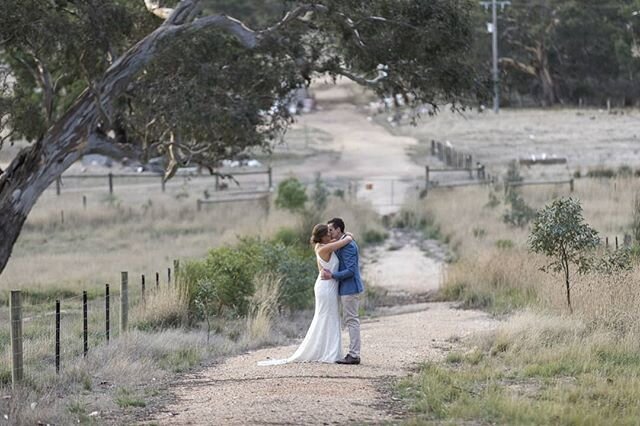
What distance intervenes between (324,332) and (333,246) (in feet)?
3.21

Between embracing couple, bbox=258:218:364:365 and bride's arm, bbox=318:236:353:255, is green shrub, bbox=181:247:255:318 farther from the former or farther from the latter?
bride's arm, bbox=318:236:353:255

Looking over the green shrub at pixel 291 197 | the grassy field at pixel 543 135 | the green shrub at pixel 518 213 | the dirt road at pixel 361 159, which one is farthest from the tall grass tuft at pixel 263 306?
the grassy field at pixel 543 135

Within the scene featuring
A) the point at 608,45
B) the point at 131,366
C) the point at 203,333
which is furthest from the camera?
the point at 608,45

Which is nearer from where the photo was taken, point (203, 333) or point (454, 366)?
point (454, 366)

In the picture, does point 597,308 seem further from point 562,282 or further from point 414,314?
point 414,314

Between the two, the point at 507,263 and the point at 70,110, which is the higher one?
the point at 70,110

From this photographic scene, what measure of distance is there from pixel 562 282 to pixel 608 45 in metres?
58.9

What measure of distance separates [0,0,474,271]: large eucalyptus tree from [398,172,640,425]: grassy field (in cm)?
356

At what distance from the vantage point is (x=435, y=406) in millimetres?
10258

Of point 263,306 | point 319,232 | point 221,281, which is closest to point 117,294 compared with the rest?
point 221,281

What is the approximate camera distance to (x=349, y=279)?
1357cm

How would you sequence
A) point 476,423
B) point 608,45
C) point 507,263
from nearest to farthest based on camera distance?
point 476,423, point 507,263, point 608,45

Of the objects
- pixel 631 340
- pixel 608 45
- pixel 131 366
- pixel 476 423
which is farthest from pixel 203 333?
pixel 608 45

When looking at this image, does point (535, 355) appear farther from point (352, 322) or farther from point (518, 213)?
point (518, 213)
